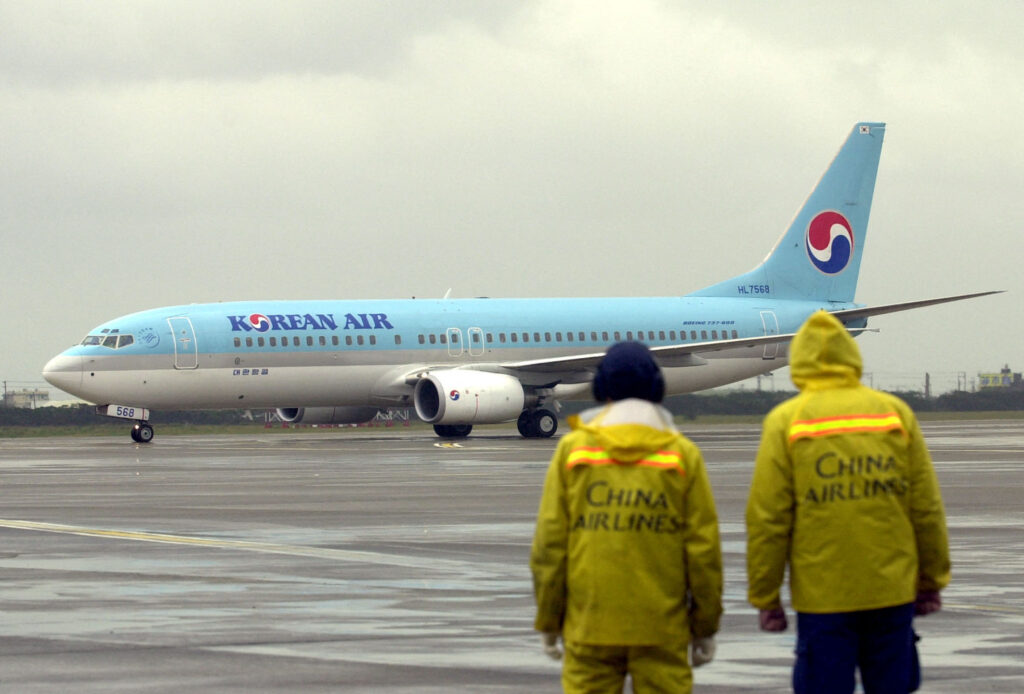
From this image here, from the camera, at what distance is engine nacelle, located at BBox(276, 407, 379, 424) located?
45250 millimetres

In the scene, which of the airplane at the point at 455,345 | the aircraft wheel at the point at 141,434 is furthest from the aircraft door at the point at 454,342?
the aircraft wheel at the point at 141,434

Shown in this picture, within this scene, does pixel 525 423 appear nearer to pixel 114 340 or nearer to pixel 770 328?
pixel 770 328

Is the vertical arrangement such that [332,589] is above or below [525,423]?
below

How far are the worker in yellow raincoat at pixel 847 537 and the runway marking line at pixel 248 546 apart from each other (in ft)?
23.6

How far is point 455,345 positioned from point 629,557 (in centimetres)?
3739

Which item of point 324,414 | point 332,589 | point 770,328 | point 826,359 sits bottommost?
point 332,589

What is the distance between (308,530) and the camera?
661 inches

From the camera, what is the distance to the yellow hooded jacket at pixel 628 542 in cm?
585

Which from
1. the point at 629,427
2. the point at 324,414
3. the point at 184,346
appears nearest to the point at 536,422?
the point at 324,414

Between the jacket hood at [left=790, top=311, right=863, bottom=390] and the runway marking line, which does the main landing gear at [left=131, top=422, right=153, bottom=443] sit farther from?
the jacket hood at [left=790, top=311, right=863, bottom=390]

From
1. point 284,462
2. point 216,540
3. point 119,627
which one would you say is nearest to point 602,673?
point 119,627

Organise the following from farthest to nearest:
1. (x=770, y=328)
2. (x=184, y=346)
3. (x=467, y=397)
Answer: (x=770, y=328) → (x=467, y=397) → (x=184, y=346)

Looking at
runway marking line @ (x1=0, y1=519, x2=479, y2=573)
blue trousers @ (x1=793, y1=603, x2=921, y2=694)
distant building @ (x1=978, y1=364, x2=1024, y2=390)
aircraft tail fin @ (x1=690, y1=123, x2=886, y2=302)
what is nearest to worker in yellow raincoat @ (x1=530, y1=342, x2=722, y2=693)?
blue trousers @ (x1=793, y1=603, x2=921, y2=694)

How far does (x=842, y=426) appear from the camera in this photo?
245 inches
